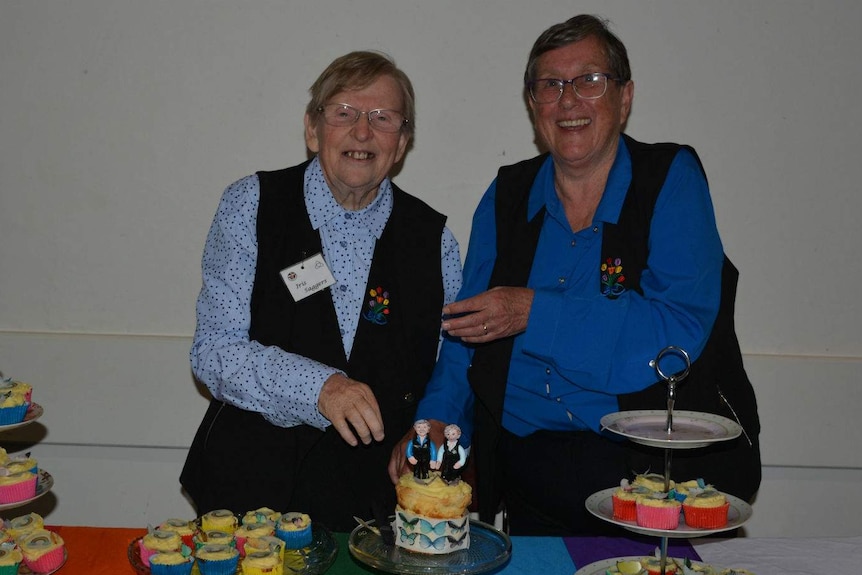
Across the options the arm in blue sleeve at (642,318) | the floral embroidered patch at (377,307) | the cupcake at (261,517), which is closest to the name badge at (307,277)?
the floral embroidered patch at (377,307)

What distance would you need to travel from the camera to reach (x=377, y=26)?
11.7ft

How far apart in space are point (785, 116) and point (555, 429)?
5.44ft

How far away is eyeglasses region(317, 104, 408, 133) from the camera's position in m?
2.72

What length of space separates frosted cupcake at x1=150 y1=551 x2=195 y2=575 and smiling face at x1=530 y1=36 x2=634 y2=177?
150 centimetres

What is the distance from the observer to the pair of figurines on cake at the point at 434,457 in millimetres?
2125

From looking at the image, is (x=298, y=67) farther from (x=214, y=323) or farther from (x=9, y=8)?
(x=214, y=323)

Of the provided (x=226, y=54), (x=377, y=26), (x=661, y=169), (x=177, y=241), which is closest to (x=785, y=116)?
(x=661, y=169)

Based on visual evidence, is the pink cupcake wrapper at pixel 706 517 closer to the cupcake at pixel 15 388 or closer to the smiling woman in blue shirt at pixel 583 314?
the smiling woman in blue shirt at pixel 583 314

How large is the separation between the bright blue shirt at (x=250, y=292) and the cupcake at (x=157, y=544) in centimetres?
55

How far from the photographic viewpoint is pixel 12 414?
2125 millimetres

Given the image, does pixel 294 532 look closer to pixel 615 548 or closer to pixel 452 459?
pixel 452 459

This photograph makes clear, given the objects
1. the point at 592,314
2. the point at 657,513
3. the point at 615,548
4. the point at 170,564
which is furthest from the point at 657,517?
the point at 170,564

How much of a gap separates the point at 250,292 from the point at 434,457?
0.79 meters

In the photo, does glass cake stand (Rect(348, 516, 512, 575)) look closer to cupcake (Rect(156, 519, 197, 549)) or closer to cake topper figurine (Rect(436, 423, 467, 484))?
cake topper figurine (Rect(436, 423, 467, 484))
